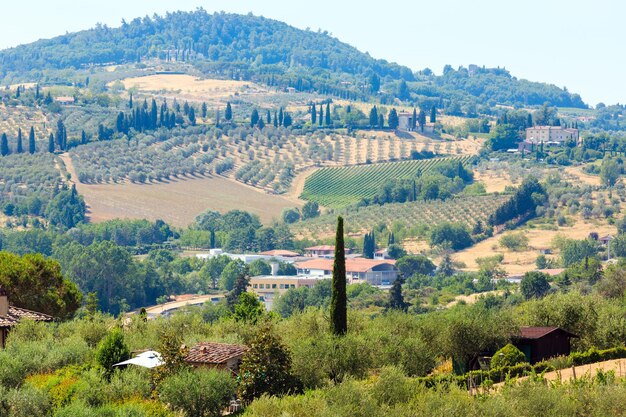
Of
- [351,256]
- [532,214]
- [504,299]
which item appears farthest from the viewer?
[532,214]

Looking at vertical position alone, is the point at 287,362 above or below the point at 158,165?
above

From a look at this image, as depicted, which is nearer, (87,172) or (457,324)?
(457,324)

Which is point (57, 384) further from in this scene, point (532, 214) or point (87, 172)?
point (87, 172)

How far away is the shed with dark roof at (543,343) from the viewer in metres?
44.8

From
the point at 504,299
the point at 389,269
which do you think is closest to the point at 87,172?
the point at 389,269

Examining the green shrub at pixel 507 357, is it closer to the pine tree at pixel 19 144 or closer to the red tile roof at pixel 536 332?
the red tile roof at pixel 536 332

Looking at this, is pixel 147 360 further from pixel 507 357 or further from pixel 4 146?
pixel 4 146

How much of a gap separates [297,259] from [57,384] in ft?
360

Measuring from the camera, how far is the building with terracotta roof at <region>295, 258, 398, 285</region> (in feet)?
445

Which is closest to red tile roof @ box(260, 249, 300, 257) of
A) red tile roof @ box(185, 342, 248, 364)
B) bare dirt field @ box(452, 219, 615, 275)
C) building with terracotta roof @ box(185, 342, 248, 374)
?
bare dirt field @ box(452, 219, 615, 275)

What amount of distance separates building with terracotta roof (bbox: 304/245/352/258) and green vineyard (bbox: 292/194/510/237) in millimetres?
7458

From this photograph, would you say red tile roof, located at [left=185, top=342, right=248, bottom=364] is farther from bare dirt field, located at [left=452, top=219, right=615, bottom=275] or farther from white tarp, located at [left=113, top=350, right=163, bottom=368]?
bare dirt field, located at [left=452, top=219, right=615, bottom=275]

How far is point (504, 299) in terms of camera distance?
99.3 meters

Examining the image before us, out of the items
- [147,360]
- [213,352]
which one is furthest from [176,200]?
[147,360]
